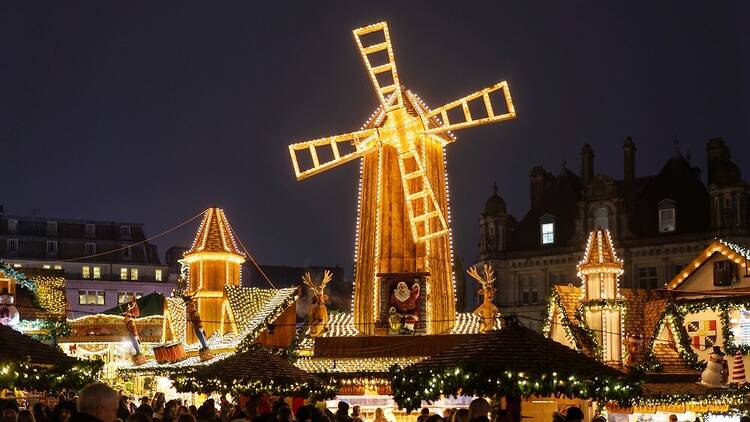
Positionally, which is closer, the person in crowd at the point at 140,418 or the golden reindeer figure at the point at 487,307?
the person in crowd at the point at 140,418

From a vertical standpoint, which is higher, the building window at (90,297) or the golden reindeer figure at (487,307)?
Result: the building window at (90,297)

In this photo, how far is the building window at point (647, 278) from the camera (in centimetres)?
6050

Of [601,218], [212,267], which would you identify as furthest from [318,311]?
[601,218]

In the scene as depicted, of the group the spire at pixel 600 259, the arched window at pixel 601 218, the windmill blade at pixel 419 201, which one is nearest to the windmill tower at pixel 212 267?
the windmill blade at pixel 419 201

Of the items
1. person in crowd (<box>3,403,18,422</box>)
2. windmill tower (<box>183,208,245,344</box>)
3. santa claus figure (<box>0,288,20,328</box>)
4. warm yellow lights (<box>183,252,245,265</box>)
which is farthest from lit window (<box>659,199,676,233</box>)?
person in crowd (<box>3,403,18,422</box>)

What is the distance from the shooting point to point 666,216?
6106cm

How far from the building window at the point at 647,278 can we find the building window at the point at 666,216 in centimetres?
209

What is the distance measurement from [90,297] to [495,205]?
3429 centimetres

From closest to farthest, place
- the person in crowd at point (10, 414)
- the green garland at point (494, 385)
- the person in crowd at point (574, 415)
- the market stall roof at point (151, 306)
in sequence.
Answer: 1. the person in crowd at point (574, 415)
2. the person in crowd at point (10, 414)
3. the green garland at point (494, 385)
4. the market stall roof at point (151, 306)

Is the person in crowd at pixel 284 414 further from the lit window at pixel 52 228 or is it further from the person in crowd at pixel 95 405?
the lit window at pixel 52 228

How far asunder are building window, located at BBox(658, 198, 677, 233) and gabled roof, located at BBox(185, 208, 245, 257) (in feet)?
90.6

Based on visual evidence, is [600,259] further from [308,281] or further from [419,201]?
[308,281]

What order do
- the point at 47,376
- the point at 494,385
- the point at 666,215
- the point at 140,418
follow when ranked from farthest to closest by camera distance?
the point at 666,215, the point at 47,376, the point at 494,385, the point at 140,418

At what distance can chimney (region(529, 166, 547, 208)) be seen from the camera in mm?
68875
